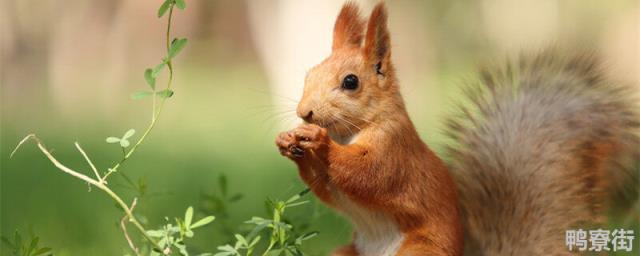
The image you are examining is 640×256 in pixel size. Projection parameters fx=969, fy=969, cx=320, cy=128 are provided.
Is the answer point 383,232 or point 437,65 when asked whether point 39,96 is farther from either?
point 383,232

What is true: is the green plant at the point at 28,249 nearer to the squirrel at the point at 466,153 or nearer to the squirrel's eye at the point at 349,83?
the squirrel at the point at 466,153

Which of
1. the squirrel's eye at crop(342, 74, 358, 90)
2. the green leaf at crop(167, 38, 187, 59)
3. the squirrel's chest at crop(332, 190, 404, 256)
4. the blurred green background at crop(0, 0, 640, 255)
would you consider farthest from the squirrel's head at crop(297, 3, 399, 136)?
the blurred green background at crop(0, 0, 640, 255)

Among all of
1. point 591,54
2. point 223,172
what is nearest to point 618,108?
point 591,54

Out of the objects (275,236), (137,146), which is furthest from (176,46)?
(275,236)

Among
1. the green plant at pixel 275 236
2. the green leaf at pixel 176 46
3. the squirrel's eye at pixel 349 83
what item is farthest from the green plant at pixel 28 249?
the squirrel's eye at pixel 349 83

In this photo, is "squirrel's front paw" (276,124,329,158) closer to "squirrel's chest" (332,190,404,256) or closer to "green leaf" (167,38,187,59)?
"squirrel's chest" (332,190,404,256)

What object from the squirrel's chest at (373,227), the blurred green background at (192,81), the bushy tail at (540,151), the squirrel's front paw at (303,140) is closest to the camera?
the squirrel's front paw at (303,140)

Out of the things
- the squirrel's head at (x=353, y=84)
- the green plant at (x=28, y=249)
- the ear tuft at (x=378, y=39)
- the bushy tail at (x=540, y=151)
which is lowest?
the green plant at (x=28, y=249)
